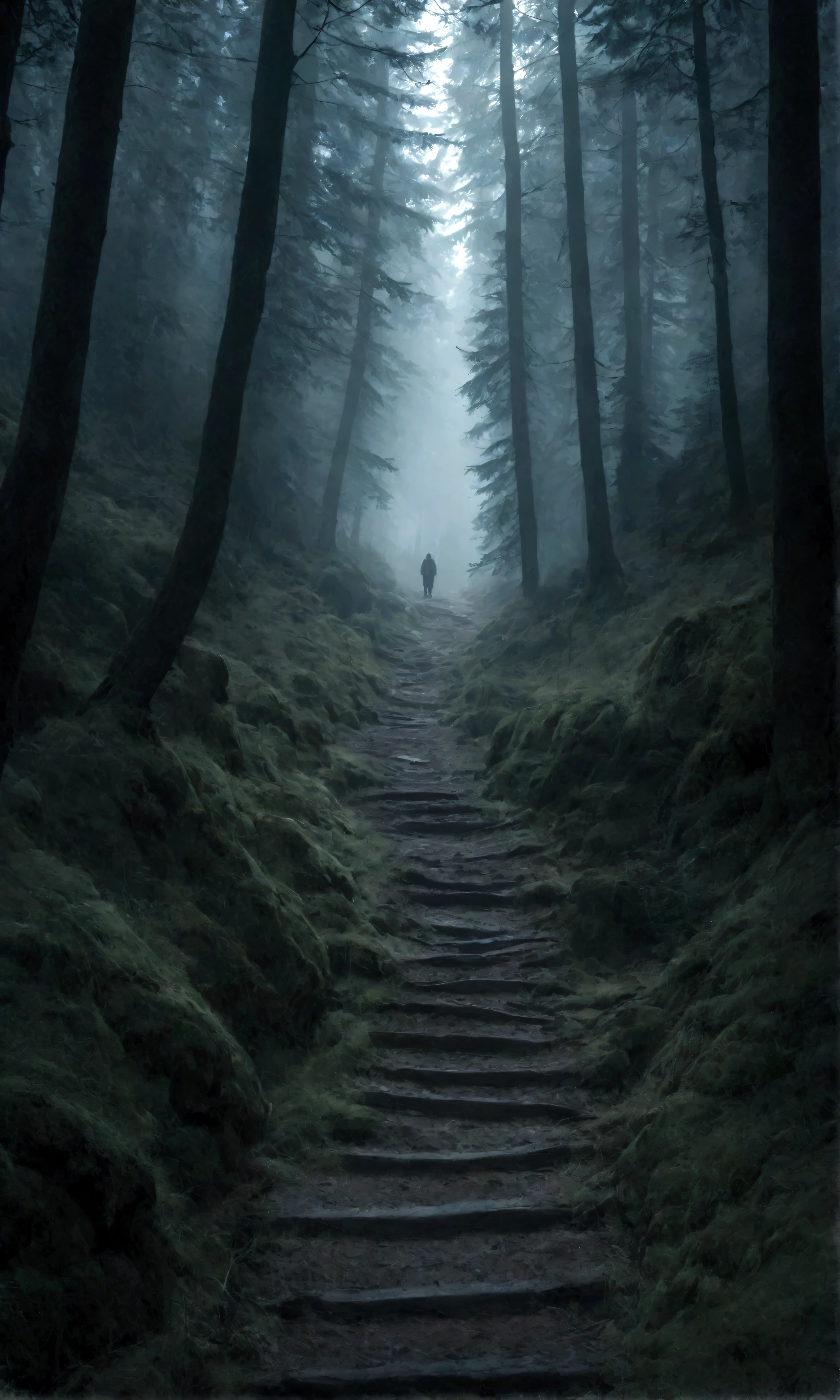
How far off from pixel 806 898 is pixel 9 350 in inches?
656

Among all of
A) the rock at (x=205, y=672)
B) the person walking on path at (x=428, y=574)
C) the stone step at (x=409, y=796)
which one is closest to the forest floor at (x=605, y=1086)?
the stone step at (x=409, y=796)

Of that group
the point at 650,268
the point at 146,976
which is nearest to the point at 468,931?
the point at 146,976

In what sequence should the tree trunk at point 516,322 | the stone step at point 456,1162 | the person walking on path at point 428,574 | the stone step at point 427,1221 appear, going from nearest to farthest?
the stone step at point 427,1221 < the stone step at point 456,1162 < the tree trunk at point 516,322 < the person walking on path at point 428,574

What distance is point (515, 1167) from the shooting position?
562cm

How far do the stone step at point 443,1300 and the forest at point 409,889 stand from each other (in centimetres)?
2

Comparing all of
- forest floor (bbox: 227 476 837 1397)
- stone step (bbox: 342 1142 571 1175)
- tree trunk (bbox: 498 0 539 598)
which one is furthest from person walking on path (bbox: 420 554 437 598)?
stone step (bbox: 342 1142 571 1175)

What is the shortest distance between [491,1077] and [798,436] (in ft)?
18.0

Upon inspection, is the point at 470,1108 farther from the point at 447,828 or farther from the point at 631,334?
the point at 631,334

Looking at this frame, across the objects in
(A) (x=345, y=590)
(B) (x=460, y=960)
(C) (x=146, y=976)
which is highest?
(A) (x=345, y=590)

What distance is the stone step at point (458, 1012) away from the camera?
23.5ft

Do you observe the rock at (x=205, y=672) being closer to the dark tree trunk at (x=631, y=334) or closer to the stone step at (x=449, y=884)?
the stone step at (x=449, y=884)

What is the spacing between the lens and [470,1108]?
6.18 m

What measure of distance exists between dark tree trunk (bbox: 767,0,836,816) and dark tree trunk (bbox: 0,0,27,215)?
557 centimetres

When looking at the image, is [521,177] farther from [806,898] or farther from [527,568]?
Result: [806,898]
